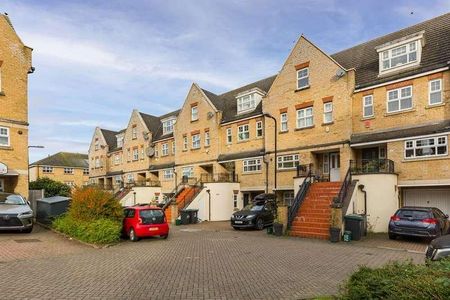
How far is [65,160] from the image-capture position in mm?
65812

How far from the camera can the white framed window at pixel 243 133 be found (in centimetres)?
2938

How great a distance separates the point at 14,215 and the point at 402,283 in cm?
1604

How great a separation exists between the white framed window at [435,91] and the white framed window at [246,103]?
43.7ft

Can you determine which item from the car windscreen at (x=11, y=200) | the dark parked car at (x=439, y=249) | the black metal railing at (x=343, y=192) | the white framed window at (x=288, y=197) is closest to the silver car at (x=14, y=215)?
the car windscreen at (x=11, y=200)

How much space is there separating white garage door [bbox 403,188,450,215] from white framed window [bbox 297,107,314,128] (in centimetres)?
721

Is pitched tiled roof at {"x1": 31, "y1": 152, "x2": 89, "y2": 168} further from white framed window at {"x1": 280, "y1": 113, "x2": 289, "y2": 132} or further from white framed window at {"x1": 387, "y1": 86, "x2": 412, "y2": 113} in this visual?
white framed window at {"x1": 387, "y1": 86, "x2": 412, "y2": 113}

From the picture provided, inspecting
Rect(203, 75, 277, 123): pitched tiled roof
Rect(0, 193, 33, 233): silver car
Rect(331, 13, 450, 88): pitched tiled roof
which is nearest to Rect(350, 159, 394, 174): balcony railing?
Rect(331, 13, 450, 88): pitched tiled roof

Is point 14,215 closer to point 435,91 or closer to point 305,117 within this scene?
point 305,117

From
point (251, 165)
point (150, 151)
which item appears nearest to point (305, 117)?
point (251, 165)

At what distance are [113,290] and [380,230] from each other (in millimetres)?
15124

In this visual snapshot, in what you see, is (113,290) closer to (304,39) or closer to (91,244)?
(91,244)

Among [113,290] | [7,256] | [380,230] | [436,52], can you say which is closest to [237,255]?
[113,290]

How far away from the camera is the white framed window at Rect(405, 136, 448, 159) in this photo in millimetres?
18281

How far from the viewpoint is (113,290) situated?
787cm
